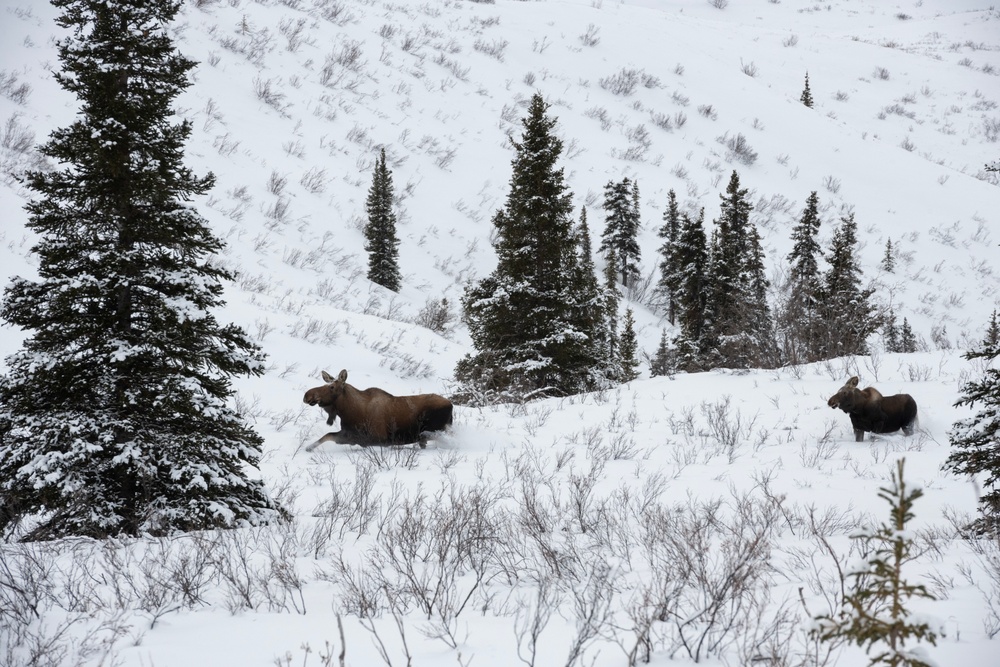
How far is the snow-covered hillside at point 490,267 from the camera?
309 centimetres

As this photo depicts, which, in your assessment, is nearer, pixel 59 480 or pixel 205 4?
pixel 59 480

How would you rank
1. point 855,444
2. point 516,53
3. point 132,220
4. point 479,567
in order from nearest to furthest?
point 479,567
point 132,220
point 855,444
point 516,53

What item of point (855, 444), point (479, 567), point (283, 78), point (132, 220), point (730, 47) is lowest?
point (479, 567)

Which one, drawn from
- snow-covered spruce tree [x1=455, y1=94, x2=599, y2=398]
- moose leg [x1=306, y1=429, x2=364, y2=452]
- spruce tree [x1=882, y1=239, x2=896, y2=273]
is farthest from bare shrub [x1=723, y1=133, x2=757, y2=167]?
moose leg [x1=306, y1=429, x2=364, y2=452]

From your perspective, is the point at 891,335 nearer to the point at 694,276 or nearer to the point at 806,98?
the point at 694,276

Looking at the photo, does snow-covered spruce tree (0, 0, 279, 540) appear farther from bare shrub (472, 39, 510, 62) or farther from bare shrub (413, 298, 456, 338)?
bare shrub (472, 39, 510, 62)

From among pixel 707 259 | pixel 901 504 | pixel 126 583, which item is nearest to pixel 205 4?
pixel 707 259

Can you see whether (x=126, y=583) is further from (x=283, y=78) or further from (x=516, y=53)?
(x=516, y=53)

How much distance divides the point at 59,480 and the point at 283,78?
29608 millimetres

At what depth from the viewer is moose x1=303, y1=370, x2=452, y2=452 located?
7.48 meters

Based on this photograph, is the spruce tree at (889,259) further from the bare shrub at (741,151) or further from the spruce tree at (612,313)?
the spruce tree at (612,313)

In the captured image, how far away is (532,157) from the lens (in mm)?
14047

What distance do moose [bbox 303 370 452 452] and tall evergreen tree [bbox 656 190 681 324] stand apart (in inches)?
1062

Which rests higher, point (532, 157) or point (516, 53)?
point (516, 53)
